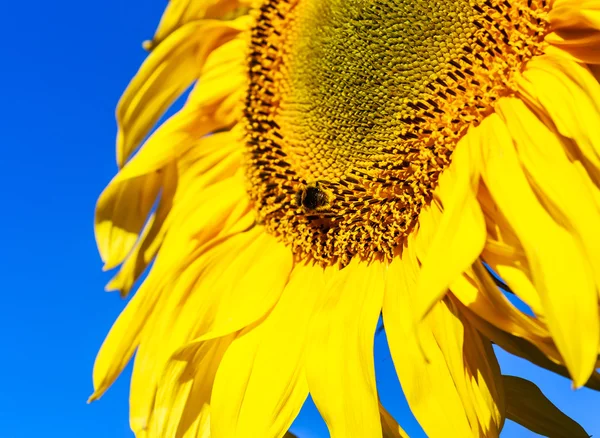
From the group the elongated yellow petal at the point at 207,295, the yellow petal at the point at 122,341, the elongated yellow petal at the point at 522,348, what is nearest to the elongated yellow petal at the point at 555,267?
the elongated yellow petal at the point at 522,348

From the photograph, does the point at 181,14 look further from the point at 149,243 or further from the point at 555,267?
the point at 555,267

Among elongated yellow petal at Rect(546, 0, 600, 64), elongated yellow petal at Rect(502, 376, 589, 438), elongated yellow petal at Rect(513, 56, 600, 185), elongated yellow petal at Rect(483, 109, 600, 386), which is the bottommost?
elongated yellow petal at Rect(502, 376, 589, 438)

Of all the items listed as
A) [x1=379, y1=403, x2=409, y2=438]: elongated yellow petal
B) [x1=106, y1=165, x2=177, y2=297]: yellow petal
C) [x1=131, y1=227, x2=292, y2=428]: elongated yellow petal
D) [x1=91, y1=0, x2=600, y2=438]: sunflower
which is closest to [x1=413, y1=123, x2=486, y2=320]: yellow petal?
[x1=91, y1=0, x2=600, y2=438]: sunflower

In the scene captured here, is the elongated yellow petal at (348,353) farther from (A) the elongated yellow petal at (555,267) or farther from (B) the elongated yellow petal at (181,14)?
(B) the elongated yellow petal at (181,14)

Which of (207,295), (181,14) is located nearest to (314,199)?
(207,295)

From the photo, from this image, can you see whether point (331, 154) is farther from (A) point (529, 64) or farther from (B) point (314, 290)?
(A) point (529, 64)

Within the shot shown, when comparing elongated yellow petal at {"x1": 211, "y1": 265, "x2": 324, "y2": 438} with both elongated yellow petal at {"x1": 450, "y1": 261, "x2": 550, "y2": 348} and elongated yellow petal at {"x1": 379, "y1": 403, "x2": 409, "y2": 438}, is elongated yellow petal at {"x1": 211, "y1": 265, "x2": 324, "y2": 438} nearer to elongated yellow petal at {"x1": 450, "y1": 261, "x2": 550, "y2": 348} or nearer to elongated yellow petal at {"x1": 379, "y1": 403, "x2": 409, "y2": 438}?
elongated yellow petal at {"x1": 379, "y1": 403, "x2": 409, "y2": 438}
